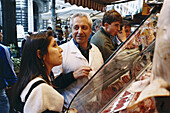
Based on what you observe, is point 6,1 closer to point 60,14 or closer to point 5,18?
point 5,18

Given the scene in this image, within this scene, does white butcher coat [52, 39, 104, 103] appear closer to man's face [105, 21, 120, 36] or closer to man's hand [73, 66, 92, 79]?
man's hand [73, 66, 92, 79]

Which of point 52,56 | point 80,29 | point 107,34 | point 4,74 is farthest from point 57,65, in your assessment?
point 4,74

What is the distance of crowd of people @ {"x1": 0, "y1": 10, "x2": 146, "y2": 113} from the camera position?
1278 mm

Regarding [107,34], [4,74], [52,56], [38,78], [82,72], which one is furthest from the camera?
[4,74]

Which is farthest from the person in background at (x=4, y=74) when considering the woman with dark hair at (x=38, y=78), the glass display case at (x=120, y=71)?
the glass display case at (x=120, y=71)

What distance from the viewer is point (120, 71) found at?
1.30m

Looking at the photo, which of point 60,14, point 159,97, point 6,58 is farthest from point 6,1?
point 159,97

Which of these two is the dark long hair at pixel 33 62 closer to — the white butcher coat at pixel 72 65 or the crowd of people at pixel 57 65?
the crowd of people at pixel 57 65

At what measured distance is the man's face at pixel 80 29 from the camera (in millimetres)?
1938

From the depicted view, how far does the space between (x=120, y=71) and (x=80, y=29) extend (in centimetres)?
78

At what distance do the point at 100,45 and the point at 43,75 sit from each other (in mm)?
1001

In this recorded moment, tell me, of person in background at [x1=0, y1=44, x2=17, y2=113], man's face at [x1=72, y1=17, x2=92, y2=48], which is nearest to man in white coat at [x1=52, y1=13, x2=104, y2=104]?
man's face at [x1=72, y1=17, x2=92, y2=48]

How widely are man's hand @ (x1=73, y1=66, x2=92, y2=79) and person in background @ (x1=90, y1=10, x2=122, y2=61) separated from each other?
528 mm

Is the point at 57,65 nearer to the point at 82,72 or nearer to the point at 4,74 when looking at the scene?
the point at 82,72
